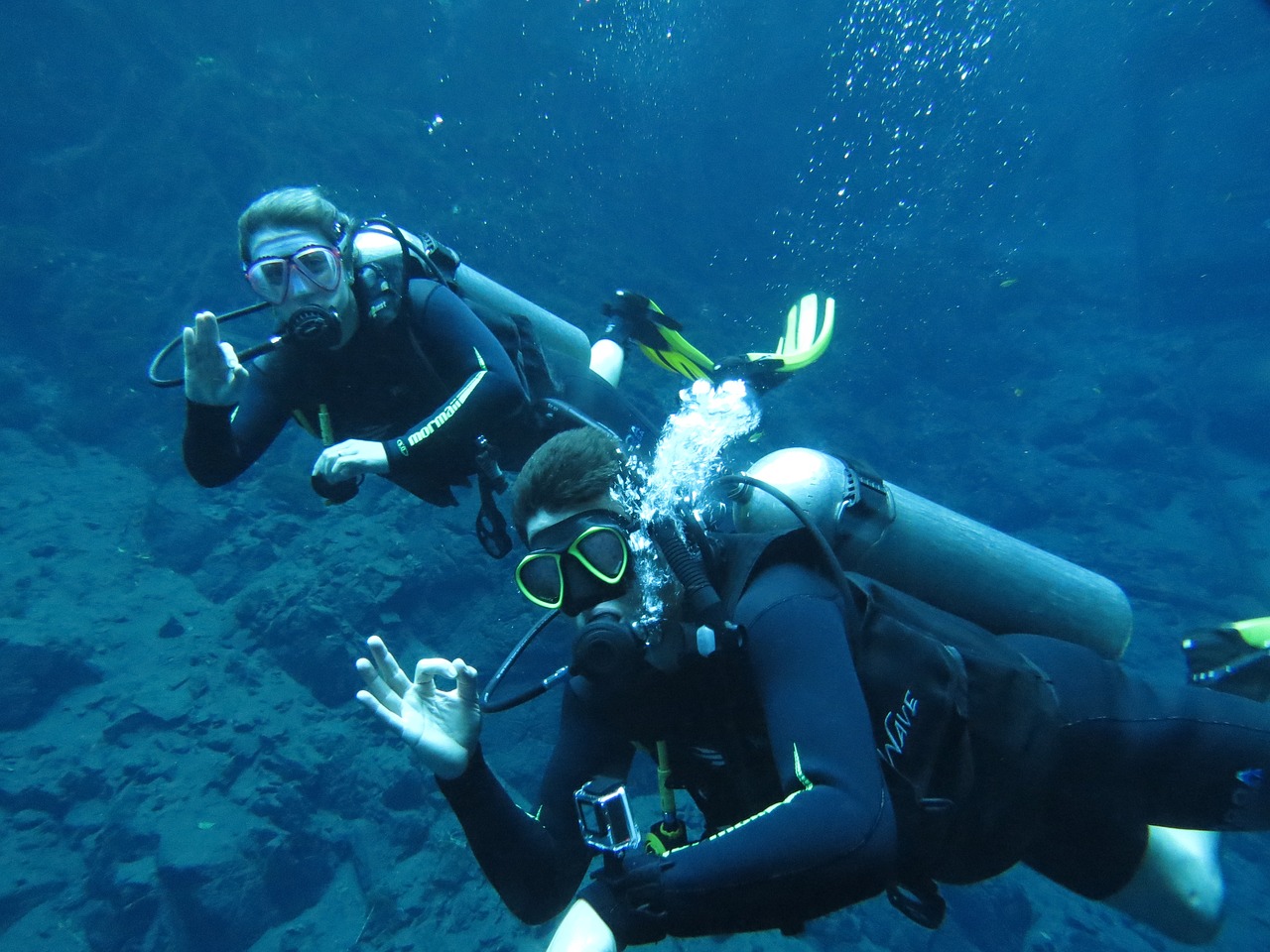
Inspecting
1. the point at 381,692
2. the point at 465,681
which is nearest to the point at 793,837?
the point at 465,681

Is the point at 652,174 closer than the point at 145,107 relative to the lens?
No

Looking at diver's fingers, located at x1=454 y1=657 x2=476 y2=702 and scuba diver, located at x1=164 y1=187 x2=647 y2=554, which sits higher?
scuba diver, located at x1=164 y1=187 x2=647 y2=554

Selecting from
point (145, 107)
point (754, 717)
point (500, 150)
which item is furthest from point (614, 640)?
point (145, 107)

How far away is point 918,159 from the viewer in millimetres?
34281

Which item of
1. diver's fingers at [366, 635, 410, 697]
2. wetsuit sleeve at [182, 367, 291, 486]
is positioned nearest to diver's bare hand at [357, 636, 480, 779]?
diver's fingers at [366, 635, 410, 697]

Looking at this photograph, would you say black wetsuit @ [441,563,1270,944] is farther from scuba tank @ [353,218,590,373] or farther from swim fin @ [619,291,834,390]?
swim fin @ [619,291,834,390]

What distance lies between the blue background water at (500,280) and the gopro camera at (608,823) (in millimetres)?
8250

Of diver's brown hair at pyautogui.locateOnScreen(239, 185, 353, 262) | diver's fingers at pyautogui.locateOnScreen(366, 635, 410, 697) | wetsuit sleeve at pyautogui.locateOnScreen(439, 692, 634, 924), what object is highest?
diver's brown hair at pyautogui.locateOnScreen(239, 185, 353, 262)

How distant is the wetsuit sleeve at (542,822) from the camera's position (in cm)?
192

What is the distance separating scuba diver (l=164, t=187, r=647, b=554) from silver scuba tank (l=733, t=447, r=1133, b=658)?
1.46 meters

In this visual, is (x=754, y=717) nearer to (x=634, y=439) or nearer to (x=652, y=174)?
(x=634, y=439)

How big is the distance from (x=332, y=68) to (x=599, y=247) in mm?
10853

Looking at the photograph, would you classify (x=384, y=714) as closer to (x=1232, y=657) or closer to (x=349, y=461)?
(x=349, y=461)

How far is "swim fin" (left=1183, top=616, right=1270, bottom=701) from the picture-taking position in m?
2.82
